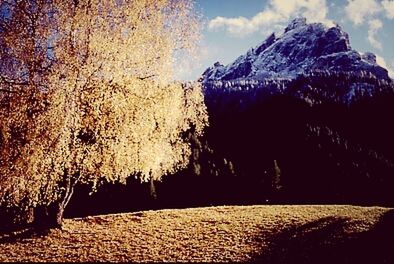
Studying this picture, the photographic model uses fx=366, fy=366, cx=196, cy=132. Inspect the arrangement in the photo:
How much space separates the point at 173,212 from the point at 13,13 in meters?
9.75

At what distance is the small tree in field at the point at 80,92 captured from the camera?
429 inches

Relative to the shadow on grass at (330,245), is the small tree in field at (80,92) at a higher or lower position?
higher

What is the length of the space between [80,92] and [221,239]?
6.36 m

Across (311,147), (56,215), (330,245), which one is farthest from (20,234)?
(311,147)

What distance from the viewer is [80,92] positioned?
11.3m

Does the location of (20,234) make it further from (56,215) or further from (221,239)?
(221,239)

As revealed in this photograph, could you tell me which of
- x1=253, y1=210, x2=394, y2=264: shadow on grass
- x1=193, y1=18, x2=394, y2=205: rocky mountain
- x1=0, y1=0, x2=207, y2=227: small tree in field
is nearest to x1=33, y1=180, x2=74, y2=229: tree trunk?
x1=0, y1=0, x2=207, y2=227: small tree in field

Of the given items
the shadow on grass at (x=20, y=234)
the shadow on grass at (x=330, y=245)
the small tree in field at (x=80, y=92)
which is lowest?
the shadow on grass at (x=330, y=245)

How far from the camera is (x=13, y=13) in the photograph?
1159 cm

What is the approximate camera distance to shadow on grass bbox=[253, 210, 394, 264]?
32.1ft

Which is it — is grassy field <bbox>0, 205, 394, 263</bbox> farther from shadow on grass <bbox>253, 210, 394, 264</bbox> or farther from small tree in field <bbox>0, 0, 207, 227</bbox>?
small tree in field <bbox>0, 0, 207, 227</bbox>

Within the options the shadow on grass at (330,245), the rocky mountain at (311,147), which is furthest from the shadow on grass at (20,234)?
the rocky mountain at (311,147)

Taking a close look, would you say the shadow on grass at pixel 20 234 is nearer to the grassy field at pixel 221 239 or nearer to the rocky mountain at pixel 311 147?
the grassy field at pixel 221 239

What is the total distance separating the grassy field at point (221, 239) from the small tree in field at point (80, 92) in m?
1.70
